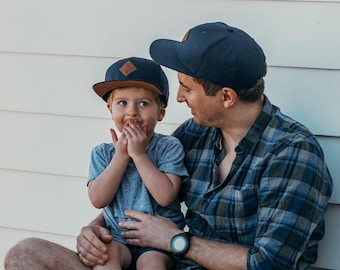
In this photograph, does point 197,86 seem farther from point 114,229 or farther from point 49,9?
point 49,9

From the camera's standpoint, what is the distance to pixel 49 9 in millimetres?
3273

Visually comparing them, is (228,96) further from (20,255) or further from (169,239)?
(20,255)

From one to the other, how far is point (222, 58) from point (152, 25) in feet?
2.16

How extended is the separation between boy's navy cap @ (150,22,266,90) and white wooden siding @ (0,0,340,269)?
378 mm

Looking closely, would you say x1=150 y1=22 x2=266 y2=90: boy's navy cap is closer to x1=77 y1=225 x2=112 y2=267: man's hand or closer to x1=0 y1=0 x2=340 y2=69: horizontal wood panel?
x1=0 y1=0 x2=340 y2=69: horizontal wood panel

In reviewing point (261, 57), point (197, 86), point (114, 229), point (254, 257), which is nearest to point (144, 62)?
point (197, 86)

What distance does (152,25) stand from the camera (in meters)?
3.14

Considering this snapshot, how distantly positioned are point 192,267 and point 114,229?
1.06ft

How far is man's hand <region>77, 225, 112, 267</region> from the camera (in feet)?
8.54

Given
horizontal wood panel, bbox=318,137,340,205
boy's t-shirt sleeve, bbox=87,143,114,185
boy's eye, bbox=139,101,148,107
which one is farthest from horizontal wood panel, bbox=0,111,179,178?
horizontal wood panel, bbox=318,137,340,205

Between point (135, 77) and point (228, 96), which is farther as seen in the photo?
point (135, 77)

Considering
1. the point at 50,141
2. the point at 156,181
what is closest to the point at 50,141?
the point at 50,141

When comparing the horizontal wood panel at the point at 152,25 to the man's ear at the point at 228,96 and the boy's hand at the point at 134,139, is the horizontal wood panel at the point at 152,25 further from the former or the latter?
the boy's hand at the point at 134,139

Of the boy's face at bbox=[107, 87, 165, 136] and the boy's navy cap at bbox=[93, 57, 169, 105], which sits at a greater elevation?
the boy's navy cap at bbox=[93, 57, 169, 105]
